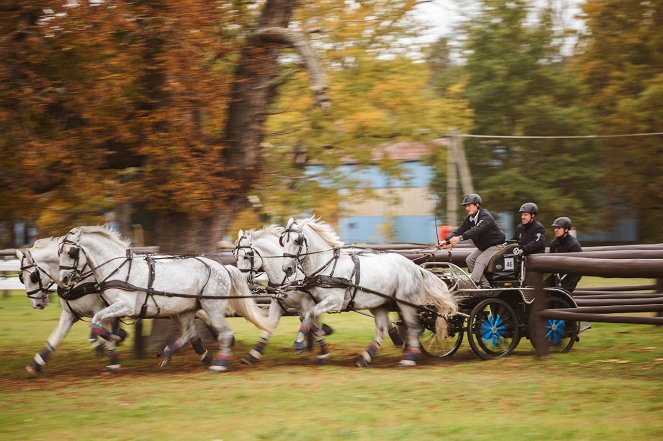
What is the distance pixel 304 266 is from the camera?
44.6 feet

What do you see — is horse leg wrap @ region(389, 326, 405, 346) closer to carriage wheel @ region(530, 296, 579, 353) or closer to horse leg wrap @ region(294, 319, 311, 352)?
horse leg wrap @ region(294, 319, 311, 352)

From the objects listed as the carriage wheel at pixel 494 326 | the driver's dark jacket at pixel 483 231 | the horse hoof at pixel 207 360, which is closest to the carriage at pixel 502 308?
the carriage wheel at pixel 494 326

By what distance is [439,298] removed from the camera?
44.0 ft

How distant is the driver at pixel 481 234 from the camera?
13766 mm

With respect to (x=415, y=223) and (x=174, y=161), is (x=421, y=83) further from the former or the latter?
(x=415, y=223)

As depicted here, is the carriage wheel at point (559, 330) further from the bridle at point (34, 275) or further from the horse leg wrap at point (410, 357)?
the bridle at point (34, 275)

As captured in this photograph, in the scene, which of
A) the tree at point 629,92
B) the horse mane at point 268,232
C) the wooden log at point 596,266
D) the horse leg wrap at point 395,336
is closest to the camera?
the wooden log at point 596,266

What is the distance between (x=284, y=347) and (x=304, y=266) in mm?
2937

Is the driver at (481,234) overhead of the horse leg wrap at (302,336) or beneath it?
overhead

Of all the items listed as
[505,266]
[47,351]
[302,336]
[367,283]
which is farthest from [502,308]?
[47,351]

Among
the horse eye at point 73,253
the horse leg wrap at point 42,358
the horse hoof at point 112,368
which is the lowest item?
the horse hoof at point 112,368

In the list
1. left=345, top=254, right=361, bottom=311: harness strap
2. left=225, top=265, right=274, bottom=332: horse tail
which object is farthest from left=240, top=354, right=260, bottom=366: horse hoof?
left=345, top=254, right=361, bottom=311: harness strap

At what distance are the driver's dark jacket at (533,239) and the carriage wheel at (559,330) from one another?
739 mm

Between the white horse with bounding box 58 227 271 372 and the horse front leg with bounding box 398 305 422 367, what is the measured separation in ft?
6.56
